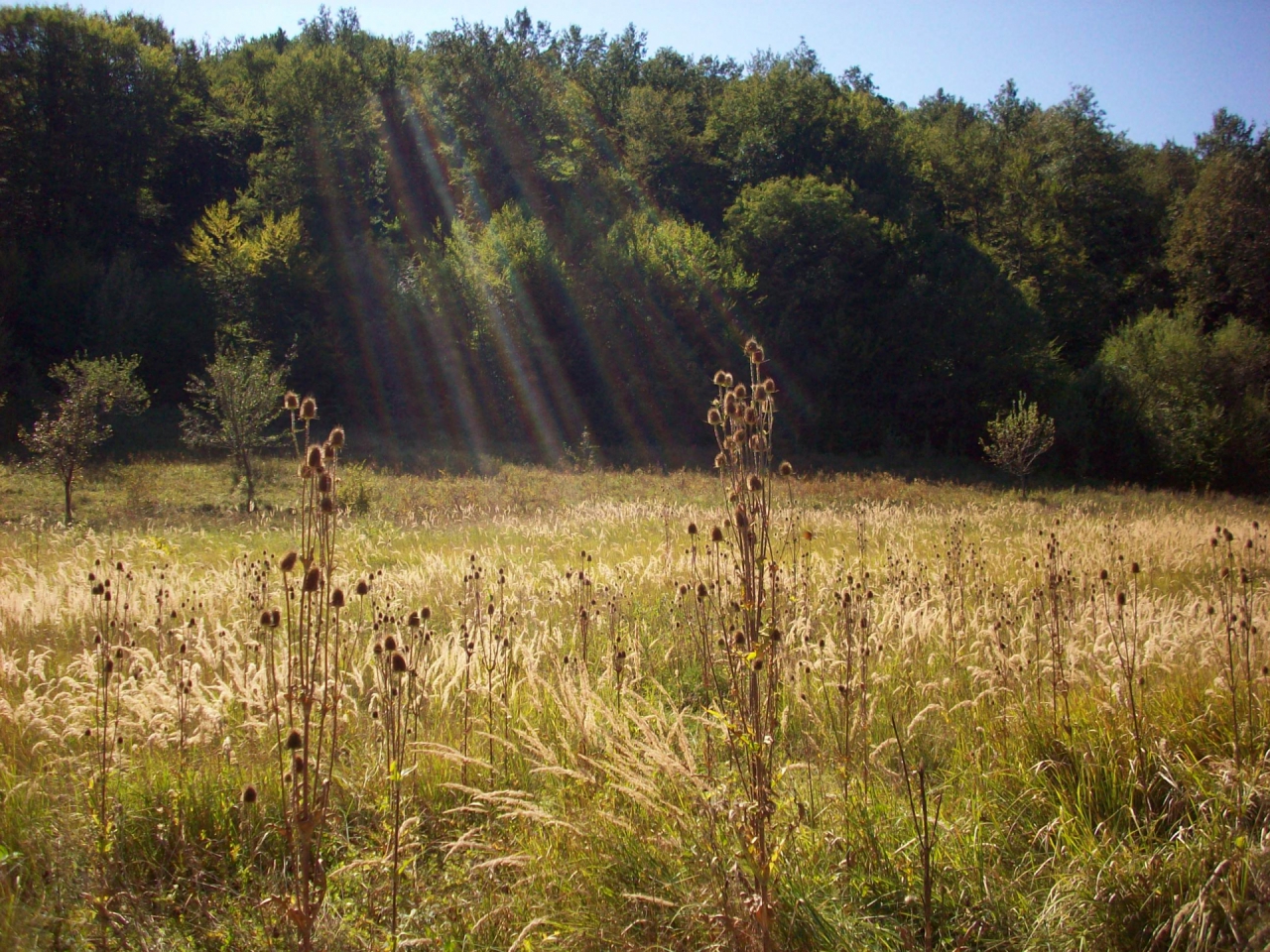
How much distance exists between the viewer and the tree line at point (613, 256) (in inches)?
1395

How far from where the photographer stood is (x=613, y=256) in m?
36.9

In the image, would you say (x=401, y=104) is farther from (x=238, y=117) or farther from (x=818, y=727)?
(x=818, y=727)

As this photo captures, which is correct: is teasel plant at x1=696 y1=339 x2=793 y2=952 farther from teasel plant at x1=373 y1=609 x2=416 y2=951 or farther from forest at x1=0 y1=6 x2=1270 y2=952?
teasel plant at x1=373 y1=609 x2=416 y2=951

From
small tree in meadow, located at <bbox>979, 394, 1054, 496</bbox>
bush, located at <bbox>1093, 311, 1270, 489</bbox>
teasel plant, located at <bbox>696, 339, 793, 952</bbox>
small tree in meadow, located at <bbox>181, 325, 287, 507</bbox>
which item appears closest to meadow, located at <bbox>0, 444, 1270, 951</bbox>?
teasel plant, located at <bbox>696, 339, 793, 952</bbox>

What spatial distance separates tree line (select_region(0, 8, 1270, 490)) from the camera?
3544cm


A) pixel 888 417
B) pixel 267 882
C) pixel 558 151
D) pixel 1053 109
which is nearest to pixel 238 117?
pixel 558 151

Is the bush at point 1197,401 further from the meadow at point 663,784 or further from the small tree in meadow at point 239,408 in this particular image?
the meadow at point 663,784

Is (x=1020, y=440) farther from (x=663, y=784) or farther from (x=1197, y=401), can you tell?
(x=663, y=784)

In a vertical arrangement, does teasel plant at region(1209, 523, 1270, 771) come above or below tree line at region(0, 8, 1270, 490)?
below

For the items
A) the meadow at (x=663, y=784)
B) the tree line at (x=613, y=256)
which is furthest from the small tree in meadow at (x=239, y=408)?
the meadow at (x=663, y=784)

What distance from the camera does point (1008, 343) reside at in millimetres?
37656

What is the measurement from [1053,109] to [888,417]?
2981cm

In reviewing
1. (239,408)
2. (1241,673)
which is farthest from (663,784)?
(239,408)

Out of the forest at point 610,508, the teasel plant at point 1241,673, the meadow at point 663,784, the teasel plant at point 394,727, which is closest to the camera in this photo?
the teasel plant at point 394,727
